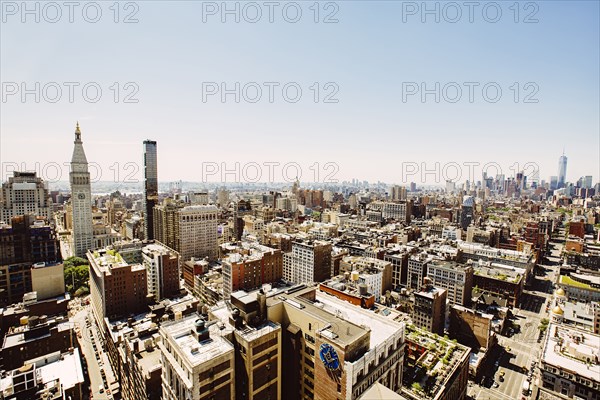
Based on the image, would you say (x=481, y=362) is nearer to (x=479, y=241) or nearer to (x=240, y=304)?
(x=240, y=304)

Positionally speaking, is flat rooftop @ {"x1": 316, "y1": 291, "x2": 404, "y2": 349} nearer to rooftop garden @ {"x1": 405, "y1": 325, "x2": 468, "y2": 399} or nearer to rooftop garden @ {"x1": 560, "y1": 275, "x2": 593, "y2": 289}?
rooftop garden @ {"x1": 405, "y1": 325, "x2": 468, "y2": 399}

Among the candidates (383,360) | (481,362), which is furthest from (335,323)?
(481,362)

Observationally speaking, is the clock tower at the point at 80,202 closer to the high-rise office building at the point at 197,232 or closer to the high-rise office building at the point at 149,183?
the high-rise office building at the point at 149,183

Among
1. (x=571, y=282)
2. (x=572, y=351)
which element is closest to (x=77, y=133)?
(x=572, y=351)

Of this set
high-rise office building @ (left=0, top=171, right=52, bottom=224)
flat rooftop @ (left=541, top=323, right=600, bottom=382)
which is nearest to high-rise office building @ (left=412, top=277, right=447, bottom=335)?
flat rooftop @ (left=541, top=323, right=600, bottom=382)

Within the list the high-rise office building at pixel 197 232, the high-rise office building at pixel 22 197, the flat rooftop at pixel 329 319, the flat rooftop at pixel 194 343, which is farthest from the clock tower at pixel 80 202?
the flat rooftop at pixel 329 319
